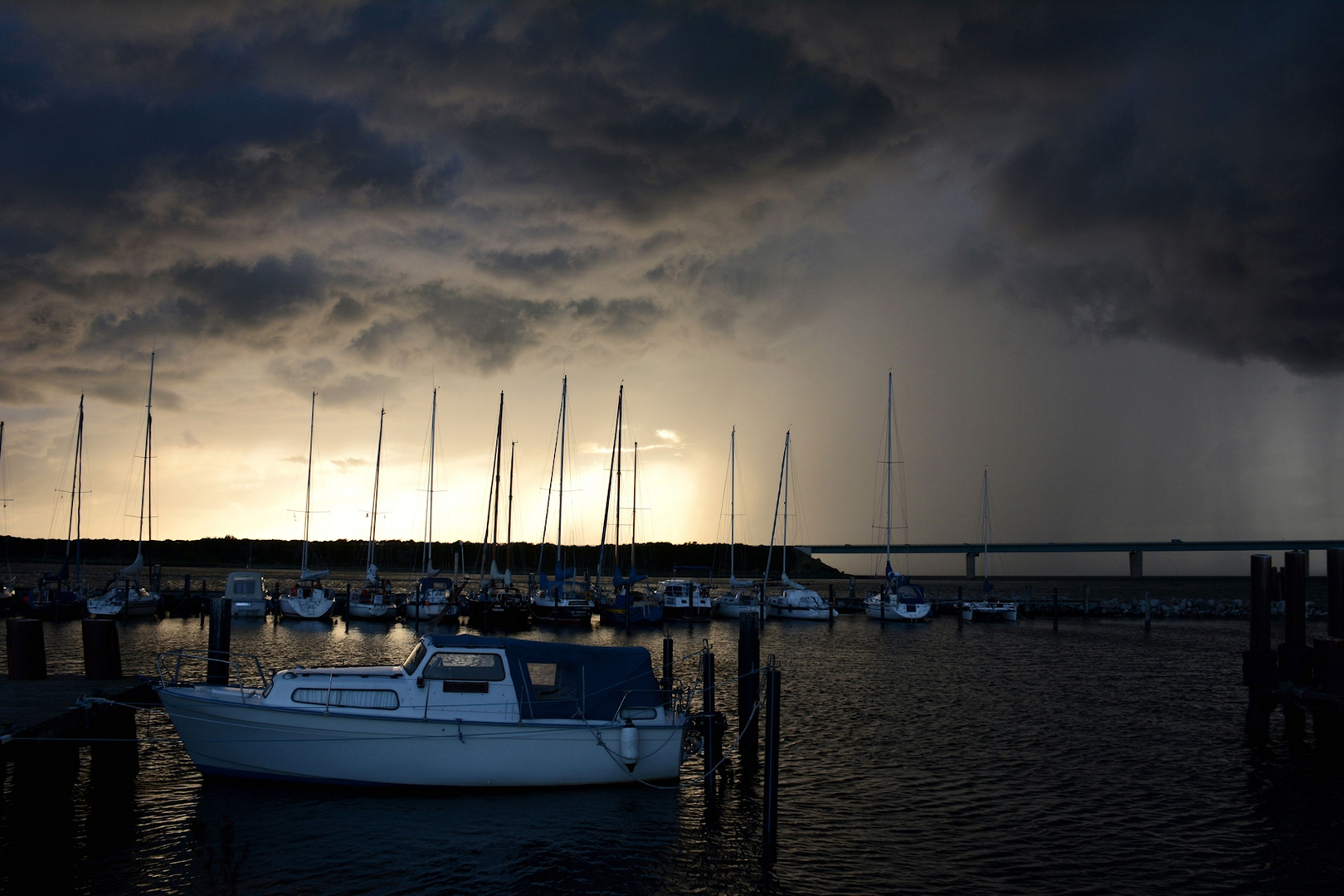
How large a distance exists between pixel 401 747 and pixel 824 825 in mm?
8465

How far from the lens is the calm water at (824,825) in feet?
44.9

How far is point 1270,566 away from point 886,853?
54.0ft

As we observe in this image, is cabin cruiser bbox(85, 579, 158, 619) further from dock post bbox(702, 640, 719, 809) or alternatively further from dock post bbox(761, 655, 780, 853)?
dock post bbox(761, 655, 780, 853)

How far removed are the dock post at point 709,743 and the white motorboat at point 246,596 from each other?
5200 centimetres

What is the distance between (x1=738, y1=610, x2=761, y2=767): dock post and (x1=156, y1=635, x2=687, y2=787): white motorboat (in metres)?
2.42

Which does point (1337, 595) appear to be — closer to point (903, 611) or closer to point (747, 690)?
point (747, 690)

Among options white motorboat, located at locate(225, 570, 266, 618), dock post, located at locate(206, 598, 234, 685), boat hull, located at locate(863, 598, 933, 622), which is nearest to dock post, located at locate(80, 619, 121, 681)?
dock post, located at locate(206, 598, 234, 685)

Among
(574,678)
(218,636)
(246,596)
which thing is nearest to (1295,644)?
(574,678)

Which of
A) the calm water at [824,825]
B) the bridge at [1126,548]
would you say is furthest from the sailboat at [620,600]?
the bridge at [1126,548]

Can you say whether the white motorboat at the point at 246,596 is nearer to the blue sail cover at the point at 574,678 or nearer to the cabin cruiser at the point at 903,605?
the cabin cruiser at the point at 903,605

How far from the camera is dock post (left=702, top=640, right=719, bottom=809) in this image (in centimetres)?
1716

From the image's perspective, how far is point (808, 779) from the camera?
1947cm

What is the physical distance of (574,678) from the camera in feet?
57.5

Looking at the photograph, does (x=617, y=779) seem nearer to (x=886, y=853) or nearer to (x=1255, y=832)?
(x=886, y=853)
